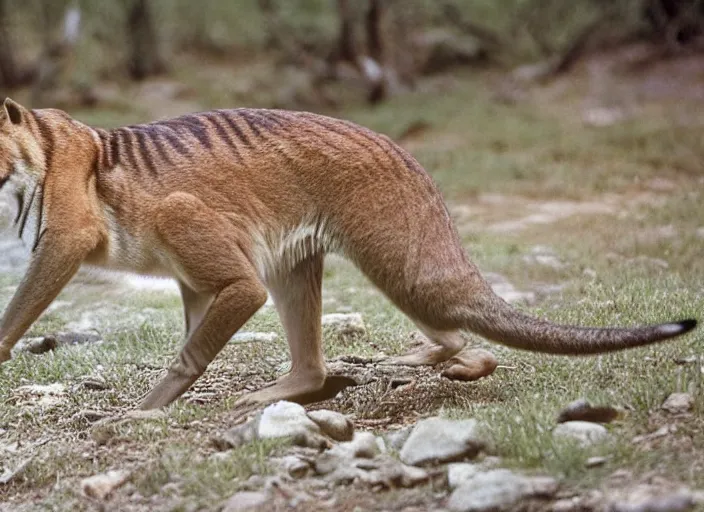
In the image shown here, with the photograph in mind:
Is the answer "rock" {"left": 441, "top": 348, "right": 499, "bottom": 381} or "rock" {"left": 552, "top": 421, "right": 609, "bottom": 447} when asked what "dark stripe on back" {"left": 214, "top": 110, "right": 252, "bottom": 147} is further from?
"rock" {"left": 552, "top": 421, "right": 609, "bottom": 447}

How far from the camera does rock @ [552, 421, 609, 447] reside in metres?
3.93

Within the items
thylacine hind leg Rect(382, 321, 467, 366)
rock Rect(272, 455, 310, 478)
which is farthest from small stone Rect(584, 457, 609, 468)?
thylacine hind leg Rect(382, 321, 467, 366)

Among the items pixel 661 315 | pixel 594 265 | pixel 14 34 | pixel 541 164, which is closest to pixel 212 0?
pixel 14 34

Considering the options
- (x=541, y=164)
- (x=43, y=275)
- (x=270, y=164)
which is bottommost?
(x=541, y=164)

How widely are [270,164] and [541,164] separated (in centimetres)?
734

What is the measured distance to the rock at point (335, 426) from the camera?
4.38 meters

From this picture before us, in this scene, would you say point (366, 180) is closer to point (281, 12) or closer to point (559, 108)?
point (559, 108)

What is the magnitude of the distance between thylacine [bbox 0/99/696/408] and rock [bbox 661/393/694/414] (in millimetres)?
612

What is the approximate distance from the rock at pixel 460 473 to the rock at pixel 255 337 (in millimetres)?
2608

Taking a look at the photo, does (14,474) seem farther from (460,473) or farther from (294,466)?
(460,473)

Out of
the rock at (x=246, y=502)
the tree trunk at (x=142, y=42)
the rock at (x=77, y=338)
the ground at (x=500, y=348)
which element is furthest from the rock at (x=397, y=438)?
the tree trunk at (x=142, y=42)

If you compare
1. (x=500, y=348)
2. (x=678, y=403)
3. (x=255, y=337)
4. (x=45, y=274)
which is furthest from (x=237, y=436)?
(x=255, y=337)

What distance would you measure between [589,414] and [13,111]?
108 inches

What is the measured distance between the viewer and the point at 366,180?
487cm
